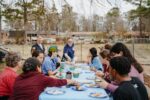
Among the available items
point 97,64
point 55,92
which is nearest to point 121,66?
point 55,92

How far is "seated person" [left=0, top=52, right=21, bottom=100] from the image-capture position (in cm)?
508

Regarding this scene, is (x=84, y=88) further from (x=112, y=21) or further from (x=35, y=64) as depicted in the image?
(x=112, y=21)

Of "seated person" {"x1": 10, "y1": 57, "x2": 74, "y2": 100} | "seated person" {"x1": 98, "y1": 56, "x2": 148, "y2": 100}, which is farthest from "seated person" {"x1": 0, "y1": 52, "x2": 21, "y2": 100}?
"seated person" {"x1": 98, "y1": 56, "x2": 148, "y2": 100}

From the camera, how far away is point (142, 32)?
63.7m

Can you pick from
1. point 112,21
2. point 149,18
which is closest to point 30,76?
point 149,18

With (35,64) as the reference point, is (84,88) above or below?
below

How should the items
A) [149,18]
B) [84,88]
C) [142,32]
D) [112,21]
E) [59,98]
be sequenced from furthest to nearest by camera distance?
[142,32] < [112,21] < [149,18] < [84,88] < [59,98]

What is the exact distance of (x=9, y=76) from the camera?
5.07 meters

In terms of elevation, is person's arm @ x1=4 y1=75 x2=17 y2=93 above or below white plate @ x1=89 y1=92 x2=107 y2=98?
above

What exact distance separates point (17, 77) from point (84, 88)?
1294mm

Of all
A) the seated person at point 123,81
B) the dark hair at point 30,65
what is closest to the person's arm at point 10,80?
the dark hair at point 30,65

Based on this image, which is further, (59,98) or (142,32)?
(142,32)

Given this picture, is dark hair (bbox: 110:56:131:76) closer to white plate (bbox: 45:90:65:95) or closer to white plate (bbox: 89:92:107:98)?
white plate (bbox: 89:92:107:98)

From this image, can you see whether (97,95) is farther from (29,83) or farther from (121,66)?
(121,66)
